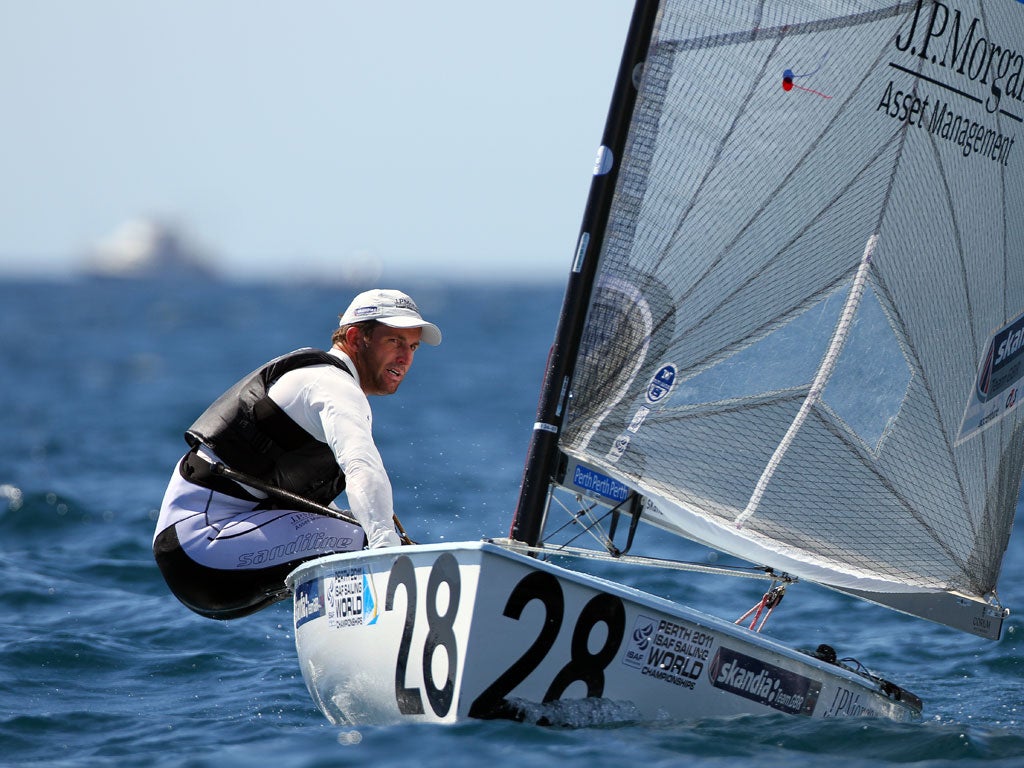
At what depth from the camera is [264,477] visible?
3832 mm

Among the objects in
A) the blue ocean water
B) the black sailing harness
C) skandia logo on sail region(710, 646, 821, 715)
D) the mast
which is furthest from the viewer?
the black sailing harness

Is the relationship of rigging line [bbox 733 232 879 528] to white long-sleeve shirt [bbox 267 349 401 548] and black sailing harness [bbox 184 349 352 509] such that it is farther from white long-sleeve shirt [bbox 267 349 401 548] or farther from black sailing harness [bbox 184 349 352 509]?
black sailing harness [bbox 184 349 352 509]

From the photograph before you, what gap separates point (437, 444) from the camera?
10414 millimetres

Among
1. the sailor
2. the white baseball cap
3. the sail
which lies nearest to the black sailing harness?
the sailor

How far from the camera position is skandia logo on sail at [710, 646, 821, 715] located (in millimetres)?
3389

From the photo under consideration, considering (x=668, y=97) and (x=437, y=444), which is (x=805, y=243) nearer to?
(x=668, y=97)

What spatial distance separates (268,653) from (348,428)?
1.67 m

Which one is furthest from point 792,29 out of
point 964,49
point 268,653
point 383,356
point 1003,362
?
point 268,653

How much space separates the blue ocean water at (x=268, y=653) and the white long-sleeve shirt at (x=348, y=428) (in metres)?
0.53

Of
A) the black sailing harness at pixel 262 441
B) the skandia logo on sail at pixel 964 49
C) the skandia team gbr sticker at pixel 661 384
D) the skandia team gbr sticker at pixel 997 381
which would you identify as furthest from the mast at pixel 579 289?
the skandia team gbr sticker at pixel 997 381

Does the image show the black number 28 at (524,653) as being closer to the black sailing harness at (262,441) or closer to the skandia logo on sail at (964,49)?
the black sailing harness at (262,441)

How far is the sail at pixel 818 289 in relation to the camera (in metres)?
3.67

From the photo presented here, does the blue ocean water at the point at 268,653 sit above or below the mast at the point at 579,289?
below

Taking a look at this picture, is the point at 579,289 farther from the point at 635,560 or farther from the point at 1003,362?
the point at 1003,362
